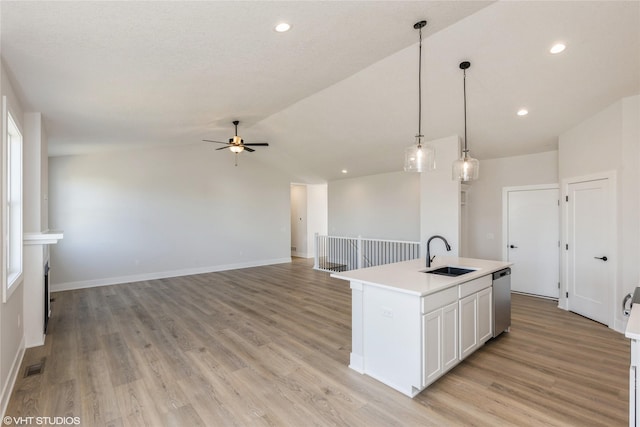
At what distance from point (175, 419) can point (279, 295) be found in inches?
136

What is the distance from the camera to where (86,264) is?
6.30m

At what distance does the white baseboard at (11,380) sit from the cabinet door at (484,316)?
421cm

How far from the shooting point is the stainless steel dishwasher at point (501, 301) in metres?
3.55

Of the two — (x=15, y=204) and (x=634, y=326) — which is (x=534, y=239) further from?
(x=15, y=204)

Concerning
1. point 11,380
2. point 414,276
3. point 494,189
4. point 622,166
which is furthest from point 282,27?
point 494,189

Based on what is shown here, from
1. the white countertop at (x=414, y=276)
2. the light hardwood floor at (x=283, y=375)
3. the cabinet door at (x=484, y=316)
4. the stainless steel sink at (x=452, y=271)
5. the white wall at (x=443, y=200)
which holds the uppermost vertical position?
the white wall at (x=443, y=200)

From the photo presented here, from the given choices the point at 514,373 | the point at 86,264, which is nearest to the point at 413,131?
the point at 514,373

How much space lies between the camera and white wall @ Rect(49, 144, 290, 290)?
6.16m

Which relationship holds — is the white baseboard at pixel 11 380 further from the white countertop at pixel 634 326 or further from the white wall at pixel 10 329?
the white countertop at pixel 634 326

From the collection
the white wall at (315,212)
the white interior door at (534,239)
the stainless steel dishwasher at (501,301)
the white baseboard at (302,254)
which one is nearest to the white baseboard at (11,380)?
the stainless steel dishwasher at (501,301)

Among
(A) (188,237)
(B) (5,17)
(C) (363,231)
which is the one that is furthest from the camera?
(C) (363,231)

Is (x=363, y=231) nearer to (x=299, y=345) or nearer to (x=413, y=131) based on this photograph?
(x=413, y=131)

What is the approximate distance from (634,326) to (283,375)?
2.54 meters

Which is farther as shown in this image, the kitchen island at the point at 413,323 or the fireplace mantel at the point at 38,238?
the fireplace mantel at the point at 38,238
